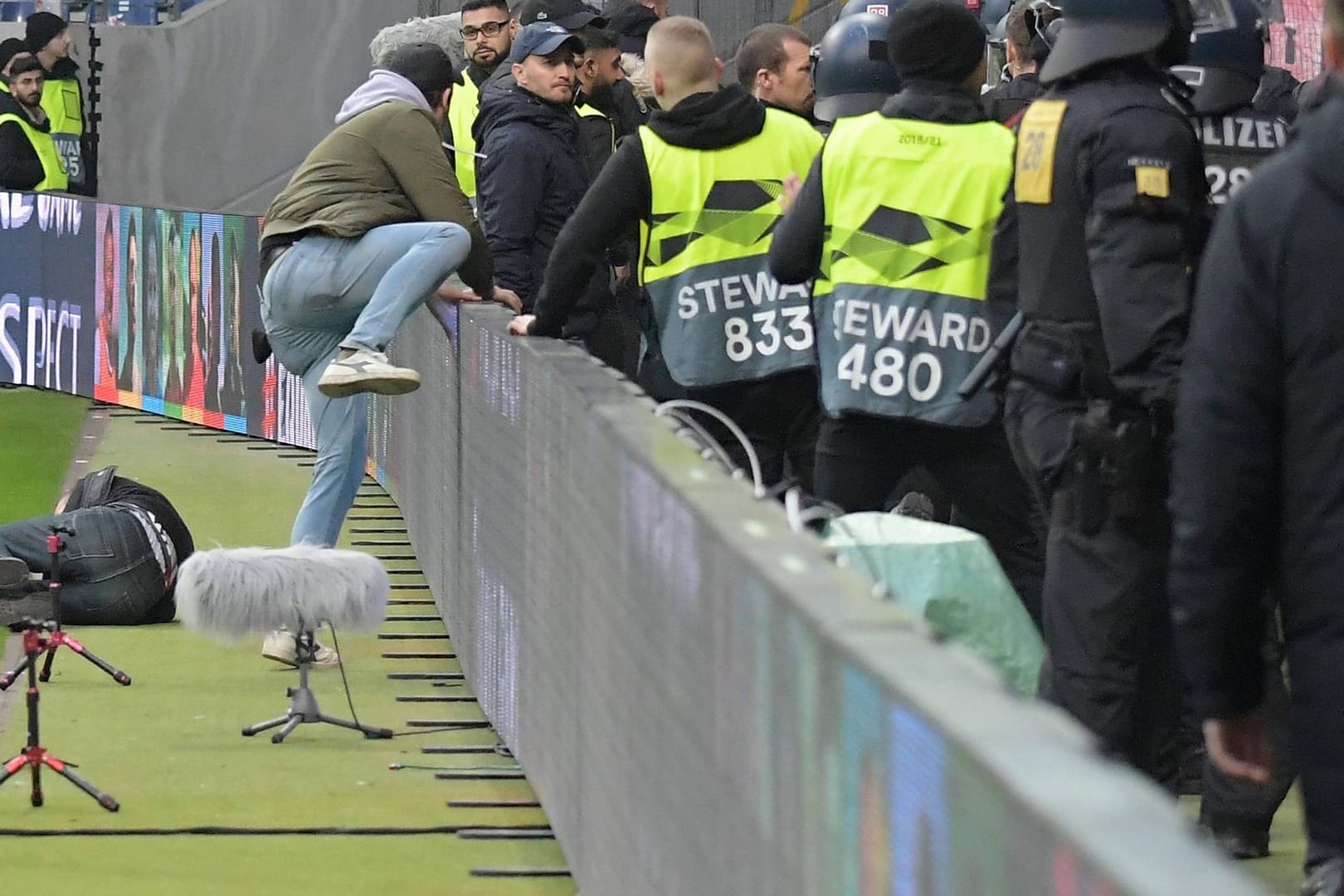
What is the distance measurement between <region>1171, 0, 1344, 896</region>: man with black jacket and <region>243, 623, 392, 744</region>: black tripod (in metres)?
4.84

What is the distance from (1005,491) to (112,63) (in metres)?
20.4

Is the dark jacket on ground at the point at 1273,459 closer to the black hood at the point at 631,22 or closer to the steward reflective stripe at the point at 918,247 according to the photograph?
the steward reflective stripe at the point at 918,247

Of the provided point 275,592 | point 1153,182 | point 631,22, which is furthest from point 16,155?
point 1153,182

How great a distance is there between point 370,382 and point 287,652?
138 cm

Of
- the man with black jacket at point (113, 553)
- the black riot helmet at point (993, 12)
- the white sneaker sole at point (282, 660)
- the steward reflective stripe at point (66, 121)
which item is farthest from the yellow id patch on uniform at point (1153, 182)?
the steward reflective stripe at point (66, 121)

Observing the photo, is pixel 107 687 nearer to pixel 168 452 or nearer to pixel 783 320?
pixel 783 320

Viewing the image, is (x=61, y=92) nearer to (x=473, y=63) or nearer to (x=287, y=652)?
(x=473, y=63)

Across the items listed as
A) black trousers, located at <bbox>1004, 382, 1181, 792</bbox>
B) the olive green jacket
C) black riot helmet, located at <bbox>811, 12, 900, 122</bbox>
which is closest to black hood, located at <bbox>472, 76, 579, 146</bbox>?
the olive green jacket

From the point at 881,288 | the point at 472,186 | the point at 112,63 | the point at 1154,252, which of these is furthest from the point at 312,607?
the point at 112,63

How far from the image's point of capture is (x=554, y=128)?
30.1ft

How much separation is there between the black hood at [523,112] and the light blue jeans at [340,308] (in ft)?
2.41

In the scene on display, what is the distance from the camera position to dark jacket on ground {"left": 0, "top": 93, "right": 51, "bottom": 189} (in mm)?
19094

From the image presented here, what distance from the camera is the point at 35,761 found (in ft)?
22.5

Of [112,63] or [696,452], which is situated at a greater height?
[696,452]
